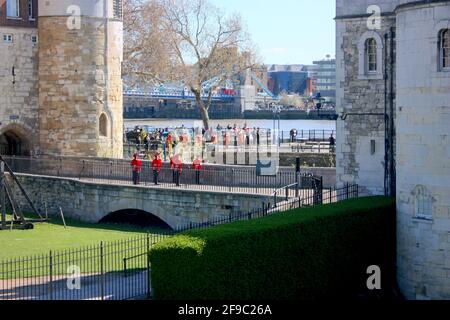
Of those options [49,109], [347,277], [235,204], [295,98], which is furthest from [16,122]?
[295,98]

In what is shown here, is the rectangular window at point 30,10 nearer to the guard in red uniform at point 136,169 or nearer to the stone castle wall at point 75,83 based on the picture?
the stone castle wall at point 75,83

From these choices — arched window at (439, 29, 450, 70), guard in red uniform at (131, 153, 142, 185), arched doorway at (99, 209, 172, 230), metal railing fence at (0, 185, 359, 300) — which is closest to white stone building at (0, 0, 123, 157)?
arched doorway at (99, 209, 172, 230)

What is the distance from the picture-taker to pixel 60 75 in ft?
166

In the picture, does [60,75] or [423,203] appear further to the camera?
[60,75]

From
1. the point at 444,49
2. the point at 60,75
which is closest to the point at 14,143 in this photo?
the point at 60,75

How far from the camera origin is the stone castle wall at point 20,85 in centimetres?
5088

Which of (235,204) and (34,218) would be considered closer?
(235,204)

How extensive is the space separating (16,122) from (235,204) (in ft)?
54.5

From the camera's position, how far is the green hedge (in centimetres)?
2508

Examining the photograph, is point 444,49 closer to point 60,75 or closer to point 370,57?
point 370,57

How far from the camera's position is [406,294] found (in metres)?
28.5

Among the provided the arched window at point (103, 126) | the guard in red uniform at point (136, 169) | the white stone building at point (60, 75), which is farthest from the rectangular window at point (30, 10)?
the guard in red uniform at point (136, 169)

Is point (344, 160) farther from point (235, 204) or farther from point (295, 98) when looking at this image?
point (295, 98)

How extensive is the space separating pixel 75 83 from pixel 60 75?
86cm
